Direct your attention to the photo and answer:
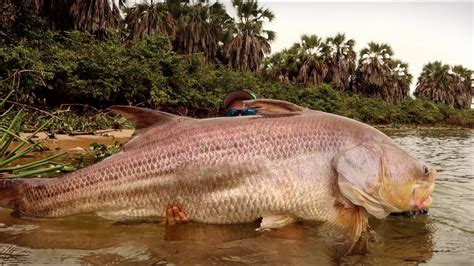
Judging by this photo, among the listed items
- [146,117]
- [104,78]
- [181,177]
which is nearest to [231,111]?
[146,117]

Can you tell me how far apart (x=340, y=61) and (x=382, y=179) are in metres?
46.1

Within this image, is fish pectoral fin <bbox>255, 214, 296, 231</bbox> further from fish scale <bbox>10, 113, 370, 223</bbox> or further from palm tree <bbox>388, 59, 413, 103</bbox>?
palm tree <bbox>388, 59, 413, 103</bbox>

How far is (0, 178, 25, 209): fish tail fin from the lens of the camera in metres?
3.13

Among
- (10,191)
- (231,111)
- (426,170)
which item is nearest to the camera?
(426,170)

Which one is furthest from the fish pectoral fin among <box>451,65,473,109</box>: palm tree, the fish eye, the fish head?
<box>451,65,473,109</box>: palm tree

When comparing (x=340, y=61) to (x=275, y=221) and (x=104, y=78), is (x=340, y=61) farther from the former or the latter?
(x=275, y=221)

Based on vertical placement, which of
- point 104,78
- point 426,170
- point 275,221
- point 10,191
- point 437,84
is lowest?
point 275,221

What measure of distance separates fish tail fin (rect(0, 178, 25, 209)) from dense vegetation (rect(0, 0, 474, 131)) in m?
5.67

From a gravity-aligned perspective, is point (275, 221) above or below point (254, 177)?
below

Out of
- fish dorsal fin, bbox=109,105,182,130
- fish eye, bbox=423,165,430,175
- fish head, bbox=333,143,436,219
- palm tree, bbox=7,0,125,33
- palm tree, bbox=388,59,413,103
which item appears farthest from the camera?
palm tree, bbox=388,59,413,103

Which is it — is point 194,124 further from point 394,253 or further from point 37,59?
point 37,59

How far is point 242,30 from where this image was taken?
3975cm

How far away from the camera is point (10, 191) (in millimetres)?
3150

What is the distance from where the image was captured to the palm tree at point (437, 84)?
180 feet
